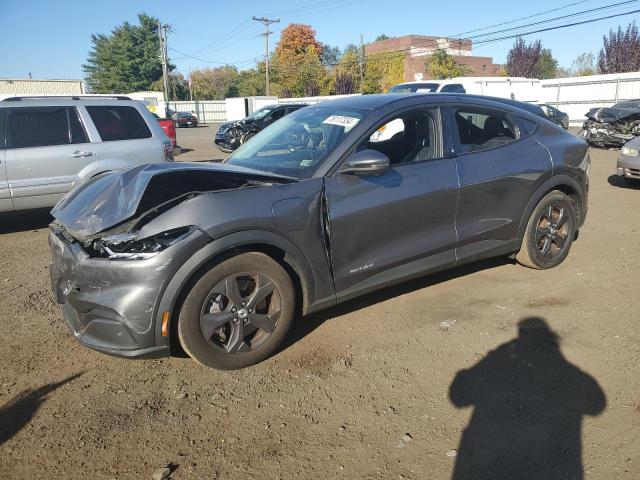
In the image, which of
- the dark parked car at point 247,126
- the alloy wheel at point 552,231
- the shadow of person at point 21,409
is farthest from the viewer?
the dark parked car at point 247,126

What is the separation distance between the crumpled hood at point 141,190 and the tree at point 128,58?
283ft

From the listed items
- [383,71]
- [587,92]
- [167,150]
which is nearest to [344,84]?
[383,71]

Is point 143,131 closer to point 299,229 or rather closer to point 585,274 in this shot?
point 299,229

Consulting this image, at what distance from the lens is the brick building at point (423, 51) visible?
214 feet

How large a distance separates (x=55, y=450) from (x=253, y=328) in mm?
1262

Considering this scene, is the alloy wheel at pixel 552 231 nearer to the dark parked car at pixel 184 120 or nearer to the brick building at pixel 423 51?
the dark parked car at pixel 184 120

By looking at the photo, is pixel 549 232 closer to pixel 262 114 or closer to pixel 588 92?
pixel 262 114

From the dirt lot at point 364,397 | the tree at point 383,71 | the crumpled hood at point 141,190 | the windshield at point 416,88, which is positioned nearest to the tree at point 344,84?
the tree at point 383,71

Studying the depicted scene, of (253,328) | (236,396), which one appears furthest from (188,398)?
(253,328)

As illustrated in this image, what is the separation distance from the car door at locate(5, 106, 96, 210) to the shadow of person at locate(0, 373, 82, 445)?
4.56m

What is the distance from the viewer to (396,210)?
3.77 m

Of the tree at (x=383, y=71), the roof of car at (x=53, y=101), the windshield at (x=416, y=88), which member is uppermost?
the tree at (x=383, y=71)

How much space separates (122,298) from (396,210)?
197 cm

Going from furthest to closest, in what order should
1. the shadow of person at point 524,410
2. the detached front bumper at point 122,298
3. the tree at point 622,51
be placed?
the tree at point 622,51 < the detached front bumper at point 122,298 < the shadow of person at point 524,410
